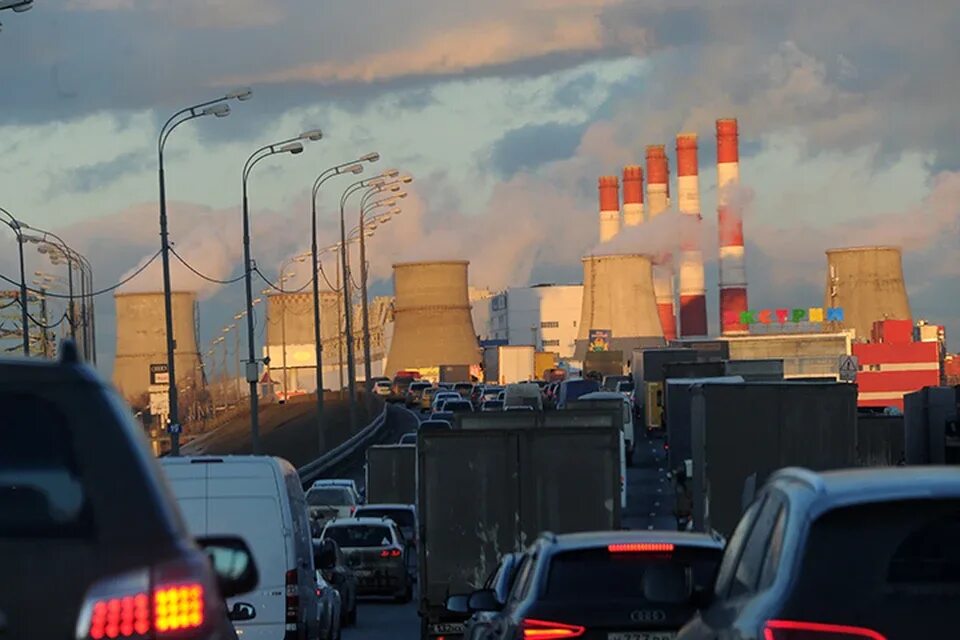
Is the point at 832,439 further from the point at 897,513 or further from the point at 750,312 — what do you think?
the point at 750,312

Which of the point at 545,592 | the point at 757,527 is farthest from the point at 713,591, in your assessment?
the point at 545,592

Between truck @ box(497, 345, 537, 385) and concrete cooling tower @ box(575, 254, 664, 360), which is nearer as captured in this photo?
truck @ box(497, 345, 537, 385)

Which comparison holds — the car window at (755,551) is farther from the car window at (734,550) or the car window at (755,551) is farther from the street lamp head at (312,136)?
the street lamp head at (312,136)

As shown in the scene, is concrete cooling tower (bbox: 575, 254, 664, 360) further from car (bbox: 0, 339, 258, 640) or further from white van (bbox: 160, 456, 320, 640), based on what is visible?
car (bbox: 0, 339, 258, 640)

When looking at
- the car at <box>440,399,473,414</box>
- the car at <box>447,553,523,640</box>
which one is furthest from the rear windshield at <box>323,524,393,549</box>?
the car at <box>440,399,473,414</box>

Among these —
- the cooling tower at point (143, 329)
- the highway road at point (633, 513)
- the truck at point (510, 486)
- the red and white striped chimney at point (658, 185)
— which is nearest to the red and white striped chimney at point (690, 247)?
the red and white striped chimney at point (658, 185)

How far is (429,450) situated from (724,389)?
6962mm

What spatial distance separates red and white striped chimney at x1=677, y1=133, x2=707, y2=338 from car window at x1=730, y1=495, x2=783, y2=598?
124 m

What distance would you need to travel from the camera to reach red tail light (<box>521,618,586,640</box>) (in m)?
11.1

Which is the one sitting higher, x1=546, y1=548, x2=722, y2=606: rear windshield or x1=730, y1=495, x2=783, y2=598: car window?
x1=730, y1=495, x2=783, y2=598: car window

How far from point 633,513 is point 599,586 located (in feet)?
117

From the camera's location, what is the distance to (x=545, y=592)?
11.4 meters

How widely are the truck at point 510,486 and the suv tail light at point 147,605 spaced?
15986mm

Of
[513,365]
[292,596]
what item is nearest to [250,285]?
[292,596]
